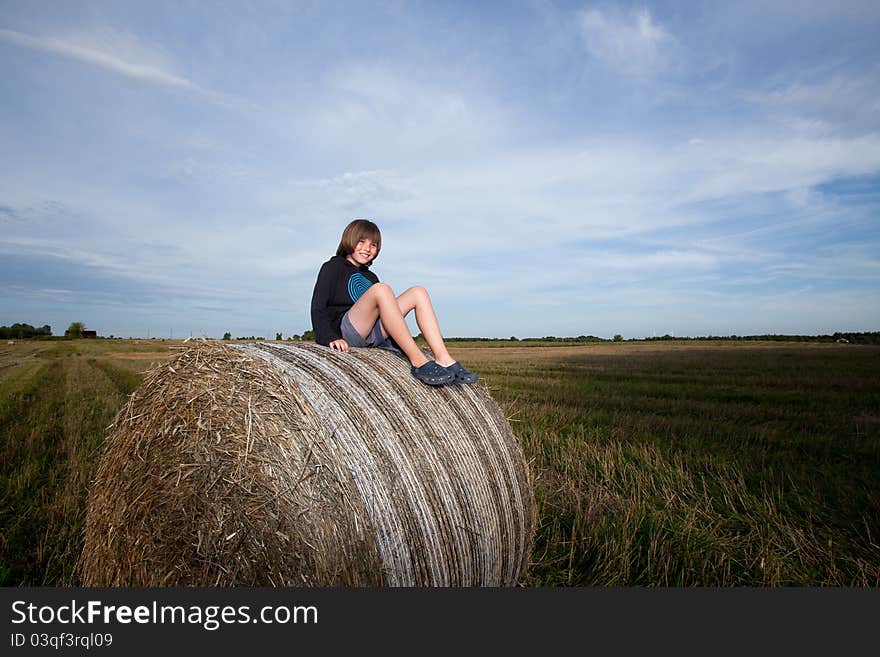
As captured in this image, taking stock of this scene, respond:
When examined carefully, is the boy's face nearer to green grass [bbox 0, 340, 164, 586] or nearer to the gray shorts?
the gray shorts

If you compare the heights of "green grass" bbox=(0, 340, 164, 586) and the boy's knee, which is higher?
the boy's knee

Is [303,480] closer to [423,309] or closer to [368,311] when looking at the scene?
[368,311]

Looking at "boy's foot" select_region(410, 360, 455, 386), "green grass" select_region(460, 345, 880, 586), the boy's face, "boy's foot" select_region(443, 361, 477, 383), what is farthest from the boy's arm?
"green grass" select_region(460, 345, 880, 586)

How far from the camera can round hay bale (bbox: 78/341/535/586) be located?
2982 mm

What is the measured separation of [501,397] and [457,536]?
9.22 metres

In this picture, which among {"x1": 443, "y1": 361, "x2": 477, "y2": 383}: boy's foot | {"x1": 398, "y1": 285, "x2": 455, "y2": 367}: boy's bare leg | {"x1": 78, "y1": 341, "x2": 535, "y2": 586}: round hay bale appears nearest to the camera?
{"x1": 78, "y1": 341, "x2": 535, "y2": 586}: round hay bale

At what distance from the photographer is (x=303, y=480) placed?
118 inches

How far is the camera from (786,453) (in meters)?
6.78

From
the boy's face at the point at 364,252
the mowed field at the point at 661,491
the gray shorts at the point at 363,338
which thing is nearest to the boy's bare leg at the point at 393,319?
the gray shorts at the point at 363,338

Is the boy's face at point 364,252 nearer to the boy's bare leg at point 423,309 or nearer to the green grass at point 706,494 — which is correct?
the boy's bare leg at point 423,309

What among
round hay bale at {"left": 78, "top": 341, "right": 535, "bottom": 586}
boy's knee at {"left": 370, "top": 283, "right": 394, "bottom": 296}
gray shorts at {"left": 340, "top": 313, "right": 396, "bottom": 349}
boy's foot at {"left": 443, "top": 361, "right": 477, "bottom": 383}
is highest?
boy's knee at {"left": 370, "top": 283, "right": 394, "bottom": 296}

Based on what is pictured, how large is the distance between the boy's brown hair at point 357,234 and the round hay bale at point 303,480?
900 mm

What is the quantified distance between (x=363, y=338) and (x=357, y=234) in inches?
32.1

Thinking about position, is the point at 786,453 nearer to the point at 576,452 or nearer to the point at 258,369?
the point at 576,452
